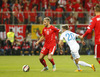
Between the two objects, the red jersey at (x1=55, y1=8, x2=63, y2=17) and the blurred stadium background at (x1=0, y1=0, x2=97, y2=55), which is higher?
the red jersey at (x1=55, y1=8, x2=63, y2=17)

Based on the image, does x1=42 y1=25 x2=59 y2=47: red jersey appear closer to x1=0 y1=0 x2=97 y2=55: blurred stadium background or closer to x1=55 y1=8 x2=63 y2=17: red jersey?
x1=0 y1=0 x2=97 y2=55: blurred stadium background

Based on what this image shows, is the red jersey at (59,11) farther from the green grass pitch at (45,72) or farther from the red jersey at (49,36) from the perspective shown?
the red jersey at (49,36)

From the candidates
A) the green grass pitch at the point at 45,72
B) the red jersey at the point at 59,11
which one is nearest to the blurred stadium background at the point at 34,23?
the red jersey at the point at 59,11

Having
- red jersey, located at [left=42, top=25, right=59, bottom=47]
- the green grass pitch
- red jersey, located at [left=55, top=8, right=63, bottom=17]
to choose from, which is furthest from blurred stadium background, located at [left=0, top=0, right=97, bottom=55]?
red jersey, located at [left=42, top=25, right=59, bottom=47]

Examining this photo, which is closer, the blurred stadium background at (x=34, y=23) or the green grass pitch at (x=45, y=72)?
the green grass pitch at (x=45, y=72)

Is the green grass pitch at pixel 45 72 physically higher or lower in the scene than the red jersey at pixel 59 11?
lower

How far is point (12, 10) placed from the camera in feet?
84.4

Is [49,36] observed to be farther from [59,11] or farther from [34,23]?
[59,11]

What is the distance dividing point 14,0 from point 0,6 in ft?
4.05

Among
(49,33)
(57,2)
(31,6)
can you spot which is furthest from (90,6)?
(49,33)

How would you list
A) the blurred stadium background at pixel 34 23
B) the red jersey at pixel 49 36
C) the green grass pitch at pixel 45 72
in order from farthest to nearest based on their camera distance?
the blurred stadium background at pixel 34 23 → the red jersey at pixel 49 36 → the green grass pitch at pixel 45 72

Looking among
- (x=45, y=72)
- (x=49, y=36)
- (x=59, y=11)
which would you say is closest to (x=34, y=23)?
(x=59, y=11)

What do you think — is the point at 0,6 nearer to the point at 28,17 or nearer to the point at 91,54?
the point at 28,17

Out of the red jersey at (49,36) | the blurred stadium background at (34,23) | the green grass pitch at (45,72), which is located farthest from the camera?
the blurred stadium background at (34,23)
